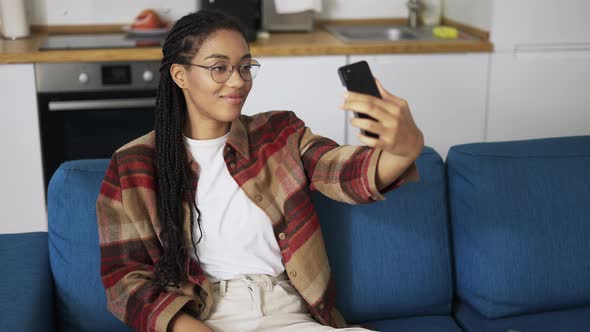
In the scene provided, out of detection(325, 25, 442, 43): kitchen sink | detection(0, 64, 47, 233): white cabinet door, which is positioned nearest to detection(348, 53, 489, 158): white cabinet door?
detection(325, 25, 442, 43): kitchen sink

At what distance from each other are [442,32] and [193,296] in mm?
1935

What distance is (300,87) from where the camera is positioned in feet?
9.71

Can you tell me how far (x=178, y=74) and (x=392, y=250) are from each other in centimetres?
65

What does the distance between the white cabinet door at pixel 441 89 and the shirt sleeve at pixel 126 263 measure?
1490mm

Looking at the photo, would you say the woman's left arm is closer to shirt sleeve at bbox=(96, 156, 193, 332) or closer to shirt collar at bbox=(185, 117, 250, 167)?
shirt collar at bbox=(185, 117, 250, 167)

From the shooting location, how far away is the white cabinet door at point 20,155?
2795mm

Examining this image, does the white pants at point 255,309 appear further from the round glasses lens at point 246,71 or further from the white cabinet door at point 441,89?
the white cabinet door at point 441,89

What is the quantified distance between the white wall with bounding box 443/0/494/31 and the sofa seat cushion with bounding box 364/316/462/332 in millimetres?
1534

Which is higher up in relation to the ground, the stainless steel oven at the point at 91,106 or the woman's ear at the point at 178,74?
the woman's ear at the point at 178,74

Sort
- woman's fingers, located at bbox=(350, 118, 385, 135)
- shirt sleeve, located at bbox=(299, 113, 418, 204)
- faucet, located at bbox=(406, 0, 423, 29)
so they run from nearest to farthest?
woman's fingers, located at bbox=(350, 118, 385, 135) < shirt sleeve, located at bbox=(299, 113, 418, 204) < faucet, located at bbox=(406, 0, 423, 29)

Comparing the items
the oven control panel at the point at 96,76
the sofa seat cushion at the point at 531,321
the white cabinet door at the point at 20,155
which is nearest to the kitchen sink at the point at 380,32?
the oven control panel at the point at 96,76

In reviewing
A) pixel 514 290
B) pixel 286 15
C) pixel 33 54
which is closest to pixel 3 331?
pixel 514 290

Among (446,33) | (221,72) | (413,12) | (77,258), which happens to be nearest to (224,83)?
(221,72)

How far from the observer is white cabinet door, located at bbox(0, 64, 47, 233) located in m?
2.79
